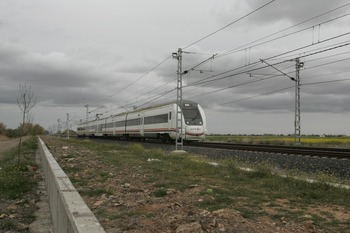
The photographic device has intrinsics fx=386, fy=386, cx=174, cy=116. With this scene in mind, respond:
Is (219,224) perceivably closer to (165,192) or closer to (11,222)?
(165,192)

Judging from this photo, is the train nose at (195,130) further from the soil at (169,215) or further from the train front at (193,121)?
the soil at (169,215)

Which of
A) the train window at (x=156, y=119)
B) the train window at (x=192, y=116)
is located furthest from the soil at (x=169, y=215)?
the train window at (x=156, y=119)

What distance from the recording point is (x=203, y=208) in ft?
19.4

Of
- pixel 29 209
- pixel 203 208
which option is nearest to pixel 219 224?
pixel 203 208

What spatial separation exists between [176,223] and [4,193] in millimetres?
6656

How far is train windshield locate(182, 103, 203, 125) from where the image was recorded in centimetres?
3021

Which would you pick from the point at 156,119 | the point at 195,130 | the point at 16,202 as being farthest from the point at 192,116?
the point at 16,202

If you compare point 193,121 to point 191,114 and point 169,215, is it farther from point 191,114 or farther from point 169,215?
point 169,215

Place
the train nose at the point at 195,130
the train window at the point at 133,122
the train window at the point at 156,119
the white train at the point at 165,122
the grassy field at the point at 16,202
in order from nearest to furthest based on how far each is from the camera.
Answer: the grassy field at the point at 16,202, the train nose at the point at 195,130, the white train at the point at 165,122, the train window at the point at 156,119, the train window at the point at 133,122

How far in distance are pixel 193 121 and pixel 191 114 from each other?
2.33 ft

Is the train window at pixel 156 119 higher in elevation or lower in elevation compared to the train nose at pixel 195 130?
higher

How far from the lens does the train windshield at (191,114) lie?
30208 mm

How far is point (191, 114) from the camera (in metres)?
30.8

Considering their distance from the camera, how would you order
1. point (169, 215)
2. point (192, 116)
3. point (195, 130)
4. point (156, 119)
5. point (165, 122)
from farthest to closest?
point (156, 119)
point (165, 122)
point (192, 116)
point (195, 130)
point (169, 215)
